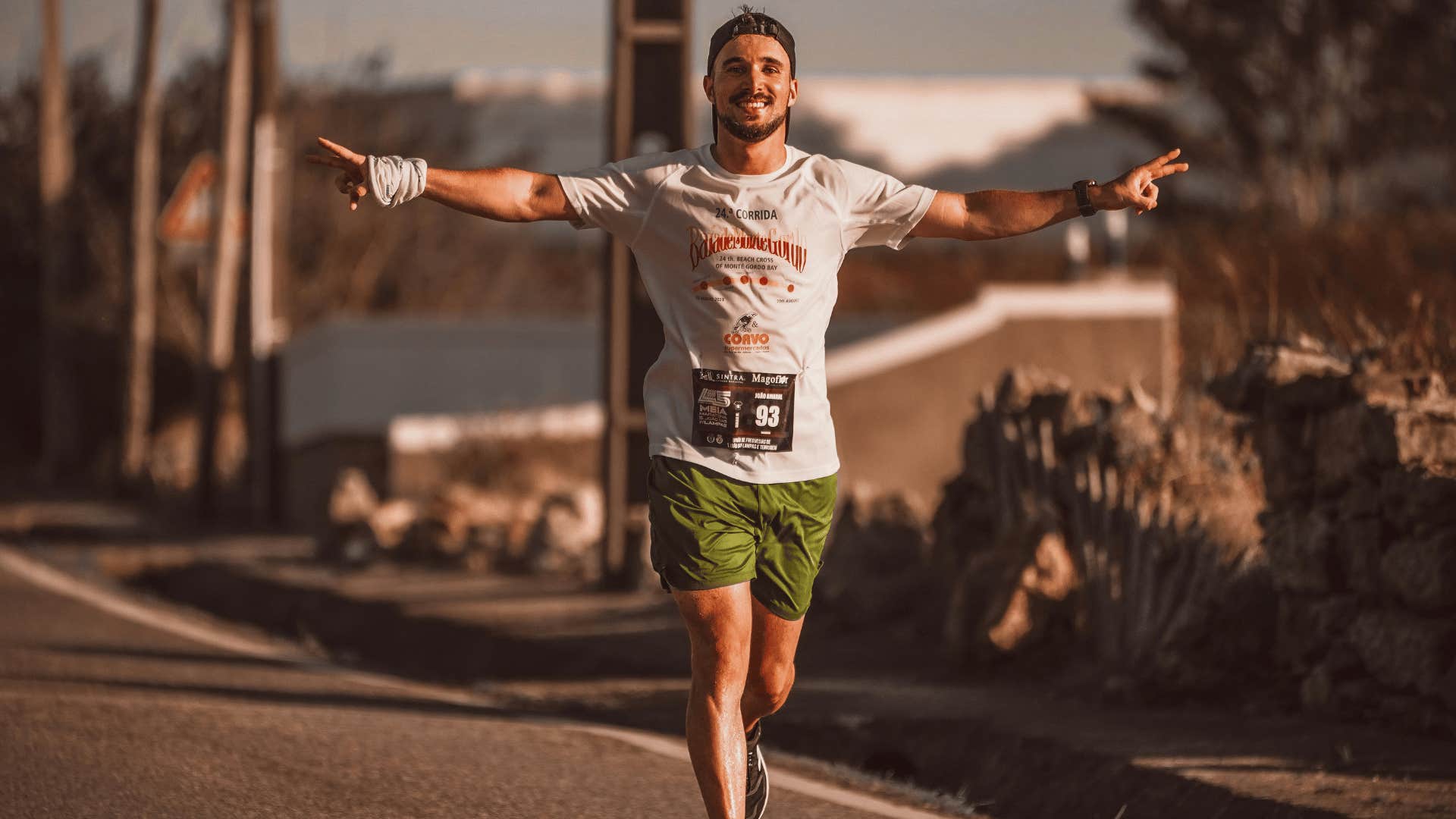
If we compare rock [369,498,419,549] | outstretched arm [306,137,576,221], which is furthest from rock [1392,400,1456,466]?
rock [369,498,419,549]

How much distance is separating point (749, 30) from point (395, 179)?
97 cm

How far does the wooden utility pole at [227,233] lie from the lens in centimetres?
2017

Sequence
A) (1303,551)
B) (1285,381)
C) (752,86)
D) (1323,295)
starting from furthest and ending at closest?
(1323,295) < (1285,381) < (1303,551) < (752,86)

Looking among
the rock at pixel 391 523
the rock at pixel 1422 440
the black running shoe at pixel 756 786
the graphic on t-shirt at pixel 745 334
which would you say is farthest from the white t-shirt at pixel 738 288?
the rock at pixel 391 523

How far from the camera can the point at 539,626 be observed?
34.3 ft

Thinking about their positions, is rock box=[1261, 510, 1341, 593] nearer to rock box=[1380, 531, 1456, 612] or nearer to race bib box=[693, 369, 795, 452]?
rock box=[1380, 531, 1456, 612]

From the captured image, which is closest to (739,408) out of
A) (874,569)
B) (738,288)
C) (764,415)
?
(764,415)

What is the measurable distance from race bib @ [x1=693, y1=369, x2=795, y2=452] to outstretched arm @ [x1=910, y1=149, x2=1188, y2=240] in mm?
632

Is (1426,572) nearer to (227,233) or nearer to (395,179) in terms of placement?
(395,179)

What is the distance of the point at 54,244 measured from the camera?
28.4m

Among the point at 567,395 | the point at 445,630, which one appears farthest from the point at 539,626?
the point at 567,395

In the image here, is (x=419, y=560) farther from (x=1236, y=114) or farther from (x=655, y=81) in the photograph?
(x=1236, y=114)

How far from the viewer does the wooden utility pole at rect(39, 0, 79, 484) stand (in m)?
28.3

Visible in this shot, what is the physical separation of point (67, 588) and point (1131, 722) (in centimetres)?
760
